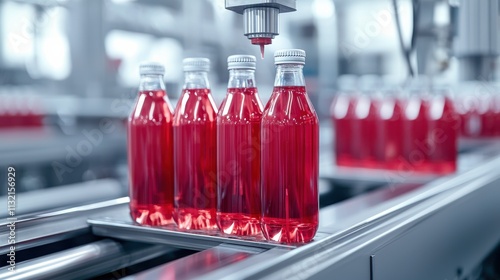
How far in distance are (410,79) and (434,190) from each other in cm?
65

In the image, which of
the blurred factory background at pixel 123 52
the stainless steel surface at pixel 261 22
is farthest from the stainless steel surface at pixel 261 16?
the blurred factory background at pixel 123 52

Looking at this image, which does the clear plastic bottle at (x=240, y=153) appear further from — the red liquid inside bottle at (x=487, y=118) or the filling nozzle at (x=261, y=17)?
the red liquid inside bottle at (x=487, y=118)

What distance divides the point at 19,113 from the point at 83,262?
277 cm

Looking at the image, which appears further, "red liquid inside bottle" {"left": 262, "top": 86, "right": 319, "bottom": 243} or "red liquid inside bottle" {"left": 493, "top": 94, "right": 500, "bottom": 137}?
"red liquid inside bottle" {"left": 493, "top": 94, "right": 500, "bottom": 137}

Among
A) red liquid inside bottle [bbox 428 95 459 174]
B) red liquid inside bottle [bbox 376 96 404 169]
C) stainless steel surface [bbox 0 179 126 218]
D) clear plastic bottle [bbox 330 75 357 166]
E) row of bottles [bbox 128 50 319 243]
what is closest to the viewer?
row of bottles [bbox 128 50 319 243]

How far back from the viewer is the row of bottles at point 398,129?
1701 mm

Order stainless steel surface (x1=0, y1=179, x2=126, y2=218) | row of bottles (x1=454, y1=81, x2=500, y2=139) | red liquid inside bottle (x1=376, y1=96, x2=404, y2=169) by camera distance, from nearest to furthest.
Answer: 1. stainless steel surface (x1=0, y1=179, x2=126, y2=218)
2. red liquid inside bottle (x1=376, y1=96, x2=404, y2=169)
3. row of bottles (x1=454, y1=81, x2=500, y2=139)

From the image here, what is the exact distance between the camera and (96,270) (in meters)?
0.87

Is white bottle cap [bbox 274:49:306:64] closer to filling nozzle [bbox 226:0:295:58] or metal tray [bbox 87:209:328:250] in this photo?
filling nozzle [bbox 226:0:295:58]

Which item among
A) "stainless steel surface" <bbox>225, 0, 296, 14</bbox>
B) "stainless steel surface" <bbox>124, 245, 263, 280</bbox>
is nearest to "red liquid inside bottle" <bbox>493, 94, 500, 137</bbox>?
"stainless steel surface" <bbox>225, 0, 296, 14</bbox>

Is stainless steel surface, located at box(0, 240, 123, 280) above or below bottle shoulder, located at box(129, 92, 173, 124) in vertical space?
below

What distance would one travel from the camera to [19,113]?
131 inches

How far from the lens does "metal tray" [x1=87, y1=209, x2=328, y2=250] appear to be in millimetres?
823

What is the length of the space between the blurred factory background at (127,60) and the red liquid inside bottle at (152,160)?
92 millimetres
